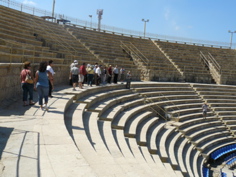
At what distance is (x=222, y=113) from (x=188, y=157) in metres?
6.96

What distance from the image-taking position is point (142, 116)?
40.3ft

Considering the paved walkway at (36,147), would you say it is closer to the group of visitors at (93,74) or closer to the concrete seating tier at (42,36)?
the group of visitors at (93,74)

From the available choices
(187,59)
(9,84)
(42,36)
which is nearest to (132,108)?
(9,84)

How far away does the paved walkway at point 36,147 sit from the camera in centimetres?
343

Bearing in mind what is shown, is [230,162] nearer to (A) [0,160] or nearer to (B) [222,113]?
(B) [222,113]

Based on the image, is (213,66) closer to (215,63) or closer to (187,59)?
(215,63)

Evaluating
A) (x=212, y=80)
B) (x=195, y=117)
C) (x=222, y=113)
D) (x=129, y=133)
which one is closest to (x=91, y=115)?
(x=129, y=133)

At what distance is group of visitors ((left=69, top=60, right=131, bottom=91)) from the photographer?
34.5 feet

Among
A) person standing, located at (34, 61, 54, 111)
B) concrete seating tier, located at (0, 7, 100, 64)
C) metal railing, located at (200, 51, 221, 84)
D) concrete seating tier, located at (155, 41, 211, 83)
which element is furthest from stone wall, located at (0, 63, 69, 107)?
metal railing, located at (200, 51, 221, 84)

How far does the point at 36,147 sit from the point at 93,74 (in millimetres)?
8713

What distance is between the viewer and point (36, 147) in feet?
13.8

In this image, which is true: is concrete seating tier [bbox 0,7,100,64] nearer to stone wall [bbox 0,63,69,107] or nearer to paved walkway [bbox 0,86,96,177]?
stone wall [bbox 0,63,69,107]

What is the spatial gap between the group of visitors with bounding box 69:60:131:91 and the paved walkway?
4.13 metres

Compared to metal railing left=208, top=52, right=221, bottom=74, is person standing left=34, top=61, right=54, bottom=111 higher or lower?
lower
